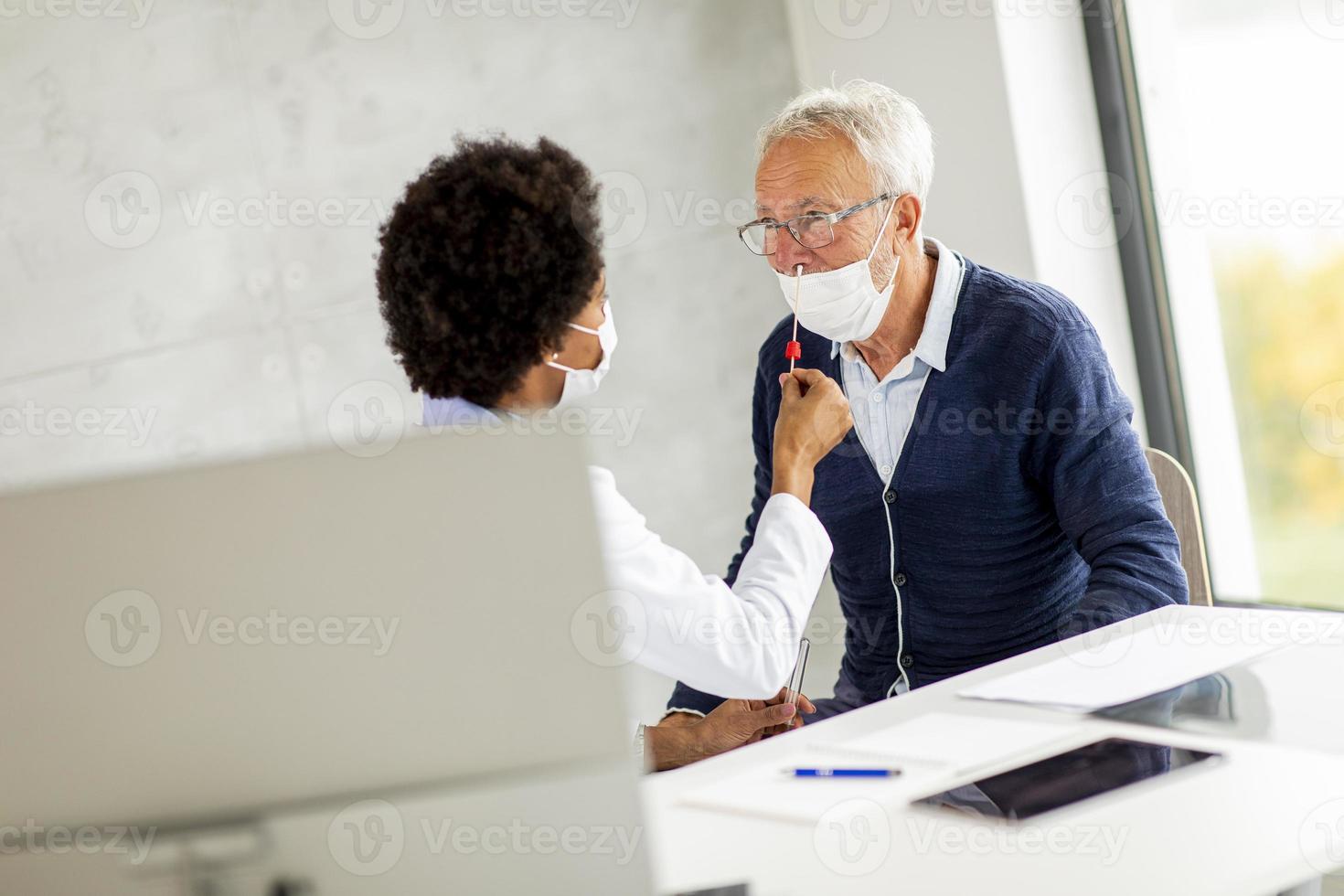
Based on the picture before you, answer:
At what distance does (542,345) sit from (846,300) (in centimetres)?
69

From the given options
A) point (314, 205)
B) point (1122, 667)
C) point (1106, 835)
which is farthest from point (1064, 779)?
point (314, 205)

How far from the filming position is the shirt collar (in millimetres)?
1848

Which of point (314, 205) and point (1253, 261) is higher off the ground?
point (314, 205)

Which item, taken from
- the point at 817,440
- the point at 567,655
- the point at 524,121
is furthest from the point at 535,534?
the point at 524,121

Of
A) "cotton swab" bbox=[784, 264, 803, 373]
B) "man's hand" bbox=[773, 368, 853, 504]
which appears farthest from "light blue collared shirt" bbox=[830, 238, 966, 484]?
"man's hand" bbox=[773, 368, 853, 504]

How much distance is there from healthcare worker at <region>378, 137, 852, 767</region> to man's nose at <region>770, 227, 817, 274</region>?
59cm

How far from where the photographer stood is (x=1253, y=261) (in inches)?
102

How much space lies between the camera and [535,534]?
2.19 ft

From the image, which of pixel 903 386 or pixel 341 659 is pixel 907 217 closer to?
pixel 903 386

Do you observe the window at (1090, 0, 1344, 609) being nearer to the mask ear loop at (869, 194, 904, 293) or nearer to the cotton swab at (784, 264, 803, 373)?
the mask ear loop at (869, 194, 904, 293)

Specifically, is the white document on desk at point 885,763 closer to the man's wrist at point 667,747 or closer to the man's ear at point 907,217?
the man's wrist at point 667,747

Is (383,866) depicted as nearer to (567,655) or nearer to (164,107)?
Result: (567,655)

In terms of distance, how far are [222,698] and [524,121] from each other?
2416 mm

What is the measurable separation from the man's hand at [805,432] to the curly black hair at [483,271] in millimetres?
315
